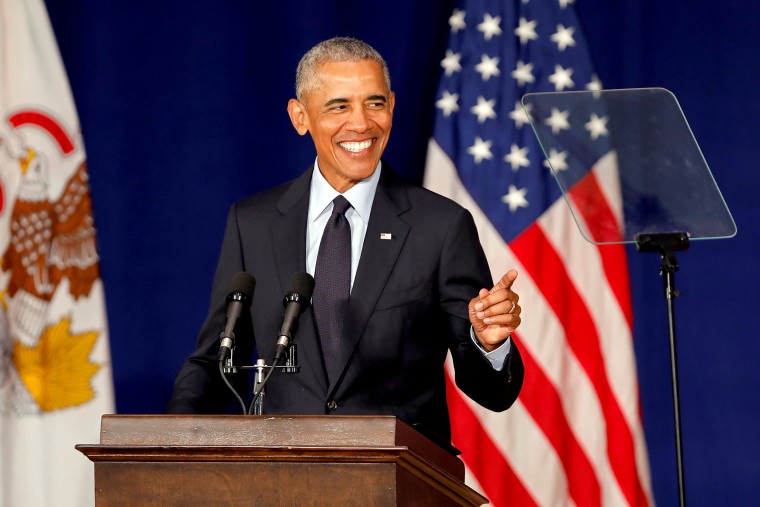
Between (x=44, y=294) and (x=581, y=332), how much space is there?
1.83 m

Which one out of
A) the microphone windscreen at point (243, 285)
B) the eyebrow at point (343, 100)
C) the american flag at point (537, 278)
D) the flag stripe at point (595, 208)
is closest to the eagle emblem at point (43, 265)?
the american flag at point (537, 278)

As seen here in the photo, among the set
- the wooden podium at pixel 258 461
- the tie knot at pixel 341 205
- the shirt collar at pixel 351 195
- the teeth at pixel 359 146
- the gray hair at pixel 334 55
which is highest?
the gray hair at pixel 334 55

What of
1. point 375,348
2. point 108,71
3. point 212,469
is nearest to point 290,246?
point 375,348

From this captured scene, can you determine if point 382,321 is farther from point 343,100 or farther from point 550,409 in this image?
point 550,409

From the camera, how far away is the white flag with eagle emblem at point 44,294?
4031 mm

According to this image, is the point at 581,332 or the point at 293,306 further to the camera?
the point at 581,332

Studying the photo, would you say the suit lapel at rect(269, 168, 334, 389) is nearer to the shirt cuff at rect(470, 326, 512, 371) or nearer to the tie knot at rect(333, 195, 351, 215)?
the tie knot at rect(333, 195, 351, 215)

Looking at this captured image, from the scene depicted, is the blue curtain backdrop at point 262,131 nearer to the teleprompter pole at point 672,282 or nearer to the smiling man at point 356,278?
the teleprompter pole at point 672,282

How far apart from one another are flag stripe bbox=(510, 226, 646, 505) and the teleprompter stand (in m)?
0.66

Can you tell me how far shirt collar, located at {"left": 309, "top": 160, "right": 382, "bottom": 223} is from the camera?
277cm

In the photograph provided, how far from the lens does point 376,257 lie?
2639 millimetres

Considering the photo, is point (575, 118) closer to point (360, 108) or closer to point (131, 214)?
point (360, 108)

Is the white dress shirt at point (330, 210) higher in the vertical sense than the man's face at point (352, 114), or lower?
lower

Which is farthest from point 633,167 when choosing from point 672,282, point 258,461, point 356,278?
point 258,461
